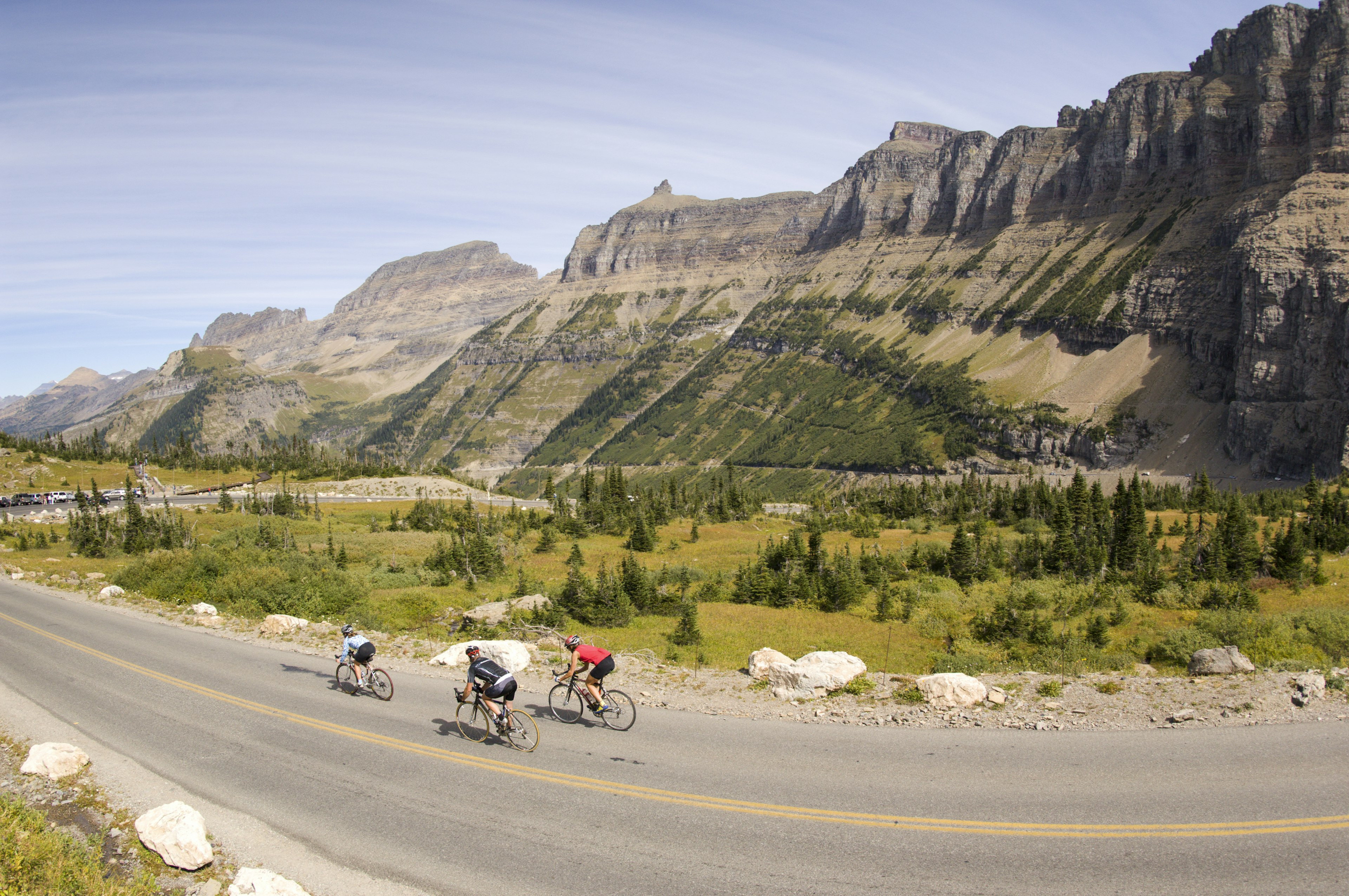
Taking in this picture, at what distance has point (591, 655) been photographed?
18.9m

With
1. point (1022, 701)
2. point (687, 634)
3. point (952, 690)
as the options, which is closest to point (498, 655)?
point (687, 634)

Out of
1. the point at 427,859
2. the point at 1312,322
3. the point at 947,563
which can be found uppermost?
the point at 1312,322

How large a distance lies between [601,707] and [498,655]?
7.21 metres

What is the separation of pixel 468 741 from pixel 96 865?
24.1 ft

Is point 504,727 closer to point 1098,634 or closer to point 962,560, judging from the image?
point 1098,634

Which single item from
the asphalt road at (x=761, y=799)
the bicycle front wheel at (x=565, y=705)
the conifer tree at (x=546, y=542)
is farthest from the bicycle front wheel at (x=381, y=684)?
the conifer tree at (x=546, y=542)

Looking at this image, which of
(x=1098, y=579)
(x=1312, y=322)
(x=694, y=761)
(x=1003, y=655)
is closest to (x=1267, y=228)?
(x=1312, y=322)

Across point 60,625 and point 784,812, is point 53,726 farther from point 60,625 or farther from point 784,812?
point 784,812

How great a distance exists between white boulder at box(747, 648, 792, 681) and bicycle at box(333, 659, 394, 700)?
10860 mm

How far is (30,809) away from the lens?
1522 centimetres

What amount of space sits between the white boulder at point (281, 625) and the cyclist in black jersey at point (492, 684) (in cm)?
1557

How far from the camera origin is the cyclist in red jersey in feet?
61.2

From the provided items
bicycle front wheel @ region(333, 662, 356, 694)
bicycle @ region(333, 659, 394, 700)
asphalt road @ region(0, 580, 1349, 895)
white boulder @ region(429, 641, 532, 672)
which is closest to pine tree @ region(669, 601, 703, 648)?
white boulder @ region(429, 641, 532, 672)

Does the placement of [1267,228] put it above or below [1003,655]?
above
